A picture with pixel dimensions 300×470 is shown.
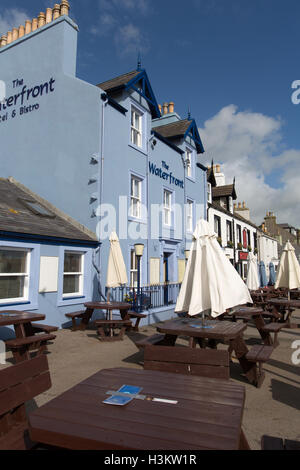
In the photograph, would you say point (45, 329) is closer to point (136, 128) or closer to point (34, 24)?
point (136, 128)

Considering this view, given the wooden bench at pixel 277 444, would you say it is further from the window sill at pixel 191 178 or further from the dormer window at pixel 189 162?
the dormer window at pixel 189 162

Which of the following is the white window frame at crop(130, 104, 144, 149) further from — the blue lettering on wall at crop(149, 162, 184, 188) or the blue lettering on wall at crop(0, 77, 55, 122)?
the blue lettering on wall at crop(0, 77, 55, 122)

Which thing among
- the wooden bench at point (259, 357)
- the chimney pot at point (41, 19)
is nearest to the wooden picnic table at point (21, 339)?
the wooden bench at point (259, 357)

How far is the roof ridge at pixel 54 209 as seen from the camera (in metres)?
11.8

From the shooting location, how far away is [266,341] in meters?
7.61

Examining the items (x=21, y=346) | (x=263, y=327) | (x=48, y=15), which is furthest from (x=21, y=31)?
(x=263, y=327)

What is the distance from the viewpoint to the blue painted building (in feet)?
39.5

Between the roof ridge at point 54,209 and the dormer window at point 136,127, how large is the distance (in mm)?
4404

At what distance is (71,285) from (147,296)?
3.07 meters

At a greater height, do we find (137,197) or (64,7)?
(64,7)

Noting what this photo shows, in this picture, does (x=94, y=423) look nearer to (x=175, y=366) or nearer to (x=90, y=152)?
(x=175, y=366)

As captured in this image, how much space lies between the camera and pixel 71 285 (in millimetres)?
11242

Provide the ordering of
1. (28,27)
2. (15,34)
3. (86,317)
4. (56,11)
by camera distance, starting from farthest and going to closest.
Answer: (15,34)
(28,27)
(56,11)
(86,317)

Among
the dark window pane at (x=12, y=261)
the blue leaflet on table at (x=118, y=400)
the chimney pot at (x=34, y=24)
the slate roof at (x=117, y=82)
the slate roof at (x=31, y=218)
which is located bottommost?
the blue leaflet on table at (x=118, y=400)
